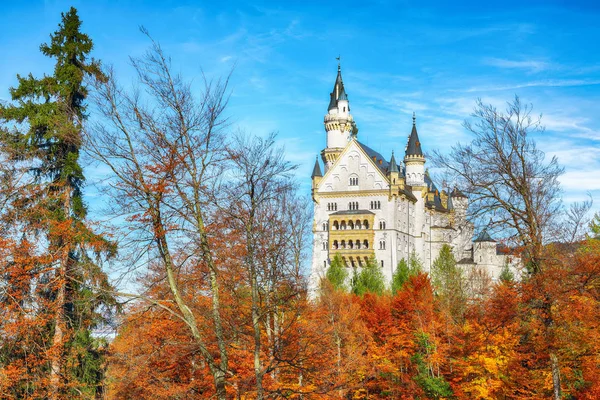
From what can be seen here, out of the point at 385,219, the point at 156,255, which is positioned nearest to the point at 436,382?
the point at 156,255

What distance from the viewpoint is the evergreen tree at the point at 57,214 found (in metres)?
22.0

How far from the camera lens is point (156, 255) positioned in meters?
13.6

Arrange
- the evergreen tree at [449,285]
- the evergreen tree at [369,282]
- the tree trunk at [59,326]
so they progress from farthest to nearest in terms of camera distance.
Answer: the evergreen tree at [369,282] → the evergreen tree at [449,285] → the tree trunk at [59,326]

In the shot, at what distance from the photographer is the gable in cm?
8775

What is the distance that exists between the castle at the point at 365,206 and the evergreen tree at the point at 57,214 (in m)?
57.3

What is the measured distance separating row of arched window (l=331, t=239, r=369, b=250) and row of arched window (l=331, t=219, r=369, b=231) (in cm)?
179

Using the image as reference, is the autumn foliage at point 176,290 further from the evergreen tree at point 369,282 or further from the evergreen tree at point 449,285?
the evergreen tree at point 369,282

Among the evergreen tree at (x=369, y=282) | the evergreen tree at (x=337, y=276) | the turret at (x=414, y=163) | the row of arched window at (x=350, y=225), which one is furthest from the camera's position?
the turret at (x=414, y=163)

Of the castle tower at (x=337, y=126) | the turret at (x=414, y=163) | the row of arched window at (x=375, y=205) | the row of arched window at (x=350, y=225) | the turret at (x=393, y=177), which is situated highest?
the castle tower at (x=337, y=126)

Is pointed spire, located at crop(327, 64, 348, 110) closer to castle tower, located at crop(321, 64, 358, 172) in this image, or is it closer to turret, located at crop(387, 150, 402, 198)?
castle tower, located at crop(321, 64, 358, 172)

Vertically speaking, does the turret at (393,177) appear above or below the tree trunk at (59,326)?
above

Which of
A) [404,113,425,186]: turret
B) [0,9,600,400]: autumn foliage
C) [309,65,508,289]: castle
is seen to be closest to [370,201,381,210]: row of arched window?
[309,65,508,289]: castle

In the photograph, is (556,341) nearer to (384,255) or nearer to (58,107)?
(58,107)

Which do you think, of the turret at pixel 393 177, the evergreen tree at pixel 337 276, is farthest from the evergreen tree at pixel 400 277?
the turret at pixel 393 177
